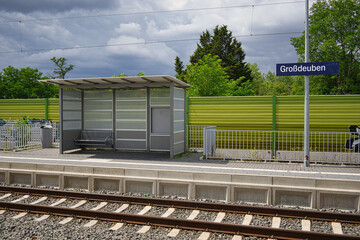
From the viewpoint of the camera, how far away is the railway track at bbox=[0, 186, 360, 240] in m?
6.46

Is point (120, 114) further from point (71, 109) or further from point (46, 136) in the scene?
point (46, 136)

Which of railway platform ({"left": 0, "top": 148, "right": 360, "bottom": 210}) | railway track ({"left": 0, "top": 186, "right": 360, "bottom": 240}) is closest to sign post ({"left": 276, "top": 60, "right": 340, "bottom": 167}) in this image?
railway platform ({"left": 0, "top": 148, "right": 360, "bottom": 210})

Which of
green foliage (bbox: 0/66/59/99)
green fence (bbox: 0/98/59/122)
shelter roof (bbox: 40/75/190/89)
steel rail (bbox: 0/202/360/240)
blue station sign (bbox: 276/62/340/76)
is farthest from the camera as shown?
green foliage (bbox: 0/66/59/99)

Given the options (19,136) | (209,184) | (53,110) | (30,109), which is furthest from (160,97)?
(30,109)

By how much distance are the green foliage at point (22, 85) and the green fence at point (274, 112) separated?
3736 cm

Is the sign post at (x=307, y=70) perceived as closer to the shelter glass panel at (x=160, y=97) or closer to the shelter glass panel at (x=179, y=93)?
the shelter glass panel at (x=179, y=93)

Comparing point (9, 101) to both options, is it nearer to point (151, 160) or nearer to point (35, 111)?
point (35, 111)

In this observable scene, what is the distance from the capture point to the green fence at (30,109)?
1939cm

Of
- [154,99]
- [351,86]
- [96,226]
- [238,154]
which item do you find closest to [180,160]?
[238,154]

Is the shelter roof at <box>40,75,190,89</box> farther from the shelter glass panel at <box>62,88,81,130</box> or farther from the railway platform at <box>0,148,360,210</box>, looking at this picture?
the railway platform at <box>0,148,360,210</box>

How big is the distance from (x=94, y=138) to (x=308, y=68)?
9610mm

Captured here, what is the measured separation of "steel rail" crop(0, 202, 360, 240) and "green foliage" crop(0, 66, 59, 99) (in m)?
42.0

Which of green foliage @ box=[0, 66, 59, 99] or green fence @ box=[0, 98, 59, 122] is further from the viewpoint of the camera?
green foliage @ box=[0, 66, 59, 99]

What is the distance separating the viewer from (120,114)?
1492 centimetres
